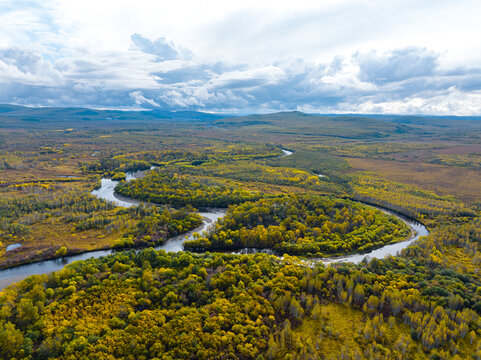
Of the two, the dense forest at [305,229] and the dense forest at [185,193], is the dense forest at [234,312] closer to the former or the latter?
the dense forest at [305,229]

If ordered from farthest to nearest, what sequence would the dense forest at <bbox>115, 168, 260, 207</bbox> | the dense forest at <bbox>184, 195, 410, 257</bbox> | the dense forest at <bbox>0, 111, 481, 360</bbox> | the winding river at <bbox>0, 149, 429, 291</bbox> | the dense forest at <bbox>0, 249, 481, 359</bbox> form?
the dense forest at <bbox>115, 168, 260, 207</bbox> < the dense forest at <bbox>184, 195, 410, 257</bbox> < the winding river at <bbox>0, 149, 429, 291</bbox> < the dense forest at <bbox>0, 111, 481, 360</bbox> < the dense forest at <bbox>0, 249, 481, 359</bbox>

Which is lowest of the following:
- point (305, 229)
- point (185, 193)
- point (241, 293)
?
point (305, 229)

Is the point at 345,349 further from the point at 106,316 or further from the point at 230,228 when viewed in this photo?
the point at 230,228

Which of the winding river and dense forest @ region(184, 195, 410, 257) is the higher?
dense forest @ region(184, 195, 410, 257)

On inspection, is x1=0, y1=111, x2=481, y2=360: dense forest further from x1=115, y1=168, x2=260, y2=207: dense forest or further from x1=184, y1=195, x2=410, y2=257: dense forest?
x1=115, y1=168, x2=260, y2=207: dense forest

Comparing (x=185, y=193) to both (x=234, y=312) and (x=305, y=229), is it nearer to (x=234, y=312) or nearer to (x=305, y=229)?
(x=305, y=229)

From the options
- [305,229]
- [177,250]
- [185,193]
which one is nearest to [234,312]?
[177,250]

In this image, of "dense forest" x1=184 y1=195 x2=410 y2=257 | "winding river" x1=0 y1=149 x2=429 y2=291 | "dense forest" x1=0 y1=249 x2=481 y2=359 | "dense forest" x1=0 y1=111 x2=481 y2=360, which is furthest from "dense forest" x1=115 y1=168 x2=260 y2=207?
"dense forest" x1=0 y1=249 x2=481 y2=359

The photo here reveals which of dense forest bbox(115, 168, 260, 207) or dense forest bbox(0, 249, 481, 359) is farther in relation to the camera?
dense forest bbox(115, 168, 260, 207)

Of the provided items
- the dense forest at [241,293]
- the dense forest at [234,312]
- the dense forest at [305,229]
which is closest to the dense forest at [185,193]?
the dense forest at [305,229]

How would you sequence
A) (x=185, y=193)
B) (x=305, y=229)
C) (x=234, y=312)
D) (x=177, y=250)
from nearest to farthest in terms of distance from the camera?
(x=234, y=312), (x=177, y=250), (x=305, y=229), (x=185, y=193)

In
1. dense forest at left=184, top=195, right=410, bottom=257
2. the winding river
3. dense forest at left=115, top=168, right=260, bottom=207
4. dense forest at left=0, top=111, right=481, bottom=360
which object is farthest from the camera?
dense forest at left=115, top=168, right=260, bottom=207
